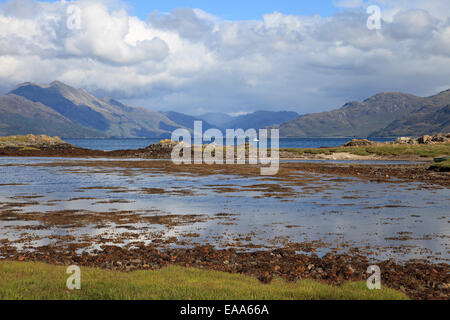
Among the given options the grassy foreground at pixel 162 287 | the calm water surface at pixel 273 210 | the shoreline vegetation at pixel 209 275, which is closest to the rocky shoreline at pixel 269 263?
the shoreline vegetation at pixel 209 275

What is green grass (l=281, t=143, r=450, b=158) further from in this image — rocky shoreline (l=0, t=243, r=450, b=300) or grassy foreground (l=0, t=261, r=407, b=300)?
grassy foreground (l=0, t=261, r=407, b=300)

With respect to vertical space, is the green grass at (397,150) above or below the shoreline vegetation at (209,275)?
above

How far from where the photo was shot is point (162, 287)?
1234cm

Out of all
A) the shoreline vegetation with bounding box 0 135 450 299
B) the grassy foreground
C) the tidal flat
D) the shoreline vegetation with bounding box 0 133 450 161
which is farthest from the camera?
the shoreline vegetation with bounding box 0 133 450 161

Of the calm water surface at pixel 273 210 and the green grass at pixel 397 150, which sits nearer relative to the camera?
the calm water surface at pixel 273 210

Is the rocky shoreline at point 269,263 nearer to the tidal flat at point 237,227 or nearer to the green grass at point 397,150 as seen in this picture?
the tidal flat at point 237,227

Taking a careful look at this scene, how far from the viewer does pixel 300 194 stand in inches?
1555

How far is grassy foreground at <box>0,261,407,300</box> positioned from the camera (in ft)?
38.3

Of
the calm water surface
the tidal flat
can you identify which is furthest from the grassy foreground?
the calm water surface

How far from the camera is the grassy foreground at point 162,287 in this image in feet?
38.3

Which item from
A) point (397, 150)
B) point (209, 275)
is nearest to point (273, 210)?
point (209, 275)
